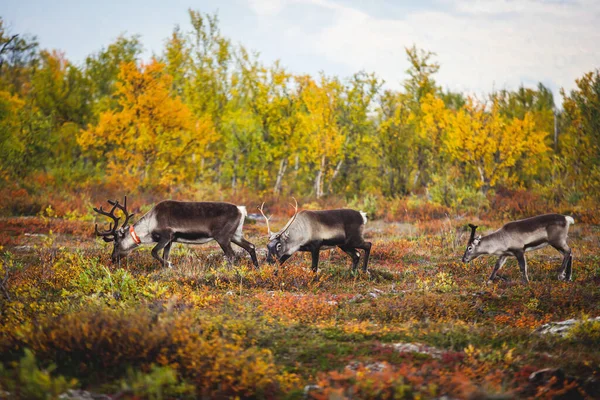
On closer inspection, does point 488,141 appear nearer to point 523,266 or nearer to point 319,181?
point 319,181

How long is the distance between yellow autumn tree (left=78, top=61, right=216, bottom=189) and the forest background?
0.07 meters

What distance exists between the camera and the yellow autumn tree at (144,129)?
2406cm

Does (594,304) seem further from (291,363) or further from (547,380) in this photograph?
(291,363)

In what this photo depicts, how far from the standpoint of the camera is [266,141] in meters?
29.2

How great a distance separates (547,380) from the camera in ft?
17.9

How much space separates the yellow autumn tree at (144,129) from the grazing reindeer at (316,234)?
1536 cm

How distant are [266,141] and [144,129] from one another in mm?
7234

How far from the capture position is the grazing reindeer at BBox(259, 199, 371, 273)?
1116 cm

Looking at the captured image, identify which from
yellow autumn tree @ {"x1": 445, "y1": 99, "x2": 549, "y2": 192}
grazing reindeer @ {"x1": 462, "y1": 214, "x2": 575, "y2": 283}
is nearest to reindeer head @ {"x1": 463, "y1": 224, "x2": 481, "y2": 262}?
grazing reindeer @ {"x1": 462, "y1": 214, "x2": 575, "y2": 283}

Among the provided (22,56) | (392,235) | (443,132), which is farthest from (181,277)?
(22,56)

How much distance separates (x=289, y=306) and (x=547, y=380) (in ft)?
13.5

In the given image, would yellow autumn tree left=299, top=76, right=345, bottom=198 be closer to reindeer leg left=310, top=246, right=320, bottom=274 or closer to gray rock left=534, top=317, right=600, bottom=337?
reindeer leg left=310, top=246, right=320, bottom=274

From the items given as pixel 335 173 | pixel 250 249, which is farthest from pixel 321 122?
pixel 250 249

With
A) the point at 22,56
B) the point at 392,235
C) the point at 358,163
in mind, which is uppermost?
the point at 22,56
